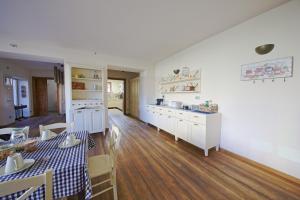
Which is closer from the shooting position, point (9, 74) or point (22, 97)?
point (9, 74)

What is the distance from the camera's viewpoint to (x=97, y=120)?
4070mm

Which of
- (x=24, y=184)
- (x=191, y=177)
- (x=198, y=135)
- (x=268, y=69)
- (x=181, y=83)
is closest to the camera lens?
(x=24, y=184)

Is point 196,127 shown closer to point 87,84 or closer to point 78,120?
point 78,120

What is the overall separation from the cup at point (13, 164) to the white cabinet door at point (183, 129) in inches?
113

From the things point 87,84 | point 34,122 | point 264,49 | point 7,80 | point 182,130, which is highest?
point 264,49

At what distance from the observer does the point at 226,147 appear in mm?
2896

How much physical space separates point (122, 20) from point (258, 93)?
280cm

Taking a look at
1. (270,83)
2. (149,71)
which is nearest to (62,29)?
(149,71)

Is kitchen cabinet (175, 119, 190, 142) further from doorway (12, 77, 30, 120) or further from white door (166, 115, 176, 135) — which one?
doorway (12, 77, 30, 120)

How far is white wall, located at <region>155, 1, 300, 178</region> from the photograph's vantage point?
197 centimetres

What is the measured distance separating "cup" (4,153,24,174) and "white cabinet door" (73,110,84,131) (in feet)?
9.59

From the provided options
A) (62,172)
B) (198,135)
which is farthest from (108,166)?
(198,135)

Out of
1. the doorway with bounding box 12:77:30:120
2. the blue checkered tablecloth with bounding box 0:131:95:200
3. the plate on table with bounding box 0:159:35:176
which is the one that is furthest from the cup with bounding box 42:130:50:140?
the doorway with bounding box 12:77:30:120

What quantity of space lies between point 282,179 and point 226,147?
967 mm
